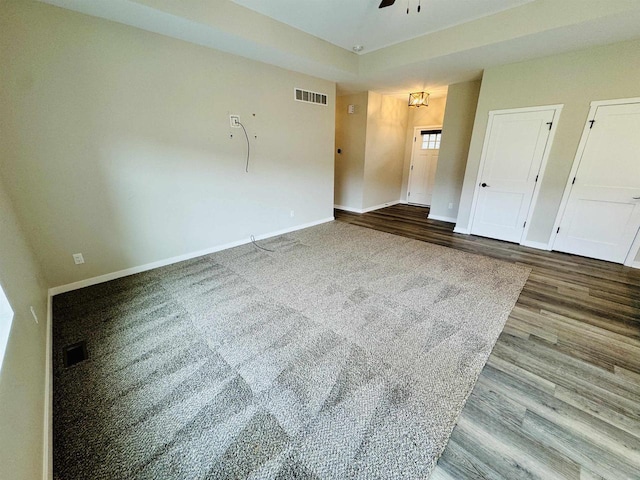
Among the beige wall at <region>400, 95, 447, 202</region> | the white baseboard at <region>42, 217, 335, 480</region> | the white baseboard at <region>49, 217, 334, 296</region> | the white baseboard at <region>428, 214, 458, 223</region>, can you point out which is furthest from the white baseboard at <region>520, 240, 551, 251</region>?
the white baseboard at <region>49, 217, 334, 296</region>

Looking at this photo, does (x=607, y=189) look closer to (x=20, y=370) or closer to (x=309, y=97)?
(x=309, y=97)

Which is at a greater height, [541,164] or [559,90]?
[559,90]

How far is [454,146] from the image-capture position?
4.96 meters

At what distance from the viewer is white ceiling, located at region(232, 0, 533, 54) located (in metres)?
2.73

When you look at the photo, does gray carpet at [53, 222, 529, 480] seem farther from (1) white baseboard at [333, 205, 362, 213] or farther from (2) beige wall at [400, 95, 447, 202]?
(2) beige wall at [400, 95, 447, 202]

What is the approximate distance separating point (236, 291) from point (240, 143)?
2170 millimetres

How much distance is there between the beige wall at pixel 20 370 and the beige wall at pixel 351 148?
530 cm

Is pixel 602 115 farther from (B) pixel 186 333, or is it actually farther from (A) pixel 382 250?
(B) pixel 186 333

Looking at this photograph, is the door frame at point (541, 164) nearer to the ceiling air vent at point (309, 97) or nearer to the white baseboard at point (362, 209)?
the white baseboard at point (362, 209)

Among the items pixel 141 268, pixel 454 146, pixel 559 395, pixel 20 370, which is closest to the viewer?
pixel 20 370

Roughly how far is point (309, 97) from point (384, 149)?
257cm

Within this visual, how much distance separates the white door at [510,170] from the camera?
12.0 feet

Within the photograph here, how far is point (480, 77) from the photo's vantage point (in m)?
4.23

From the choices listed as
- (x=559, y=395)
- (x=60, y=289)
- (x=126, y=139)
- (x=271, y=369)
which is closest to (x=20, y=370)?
(x=271, y=369)
